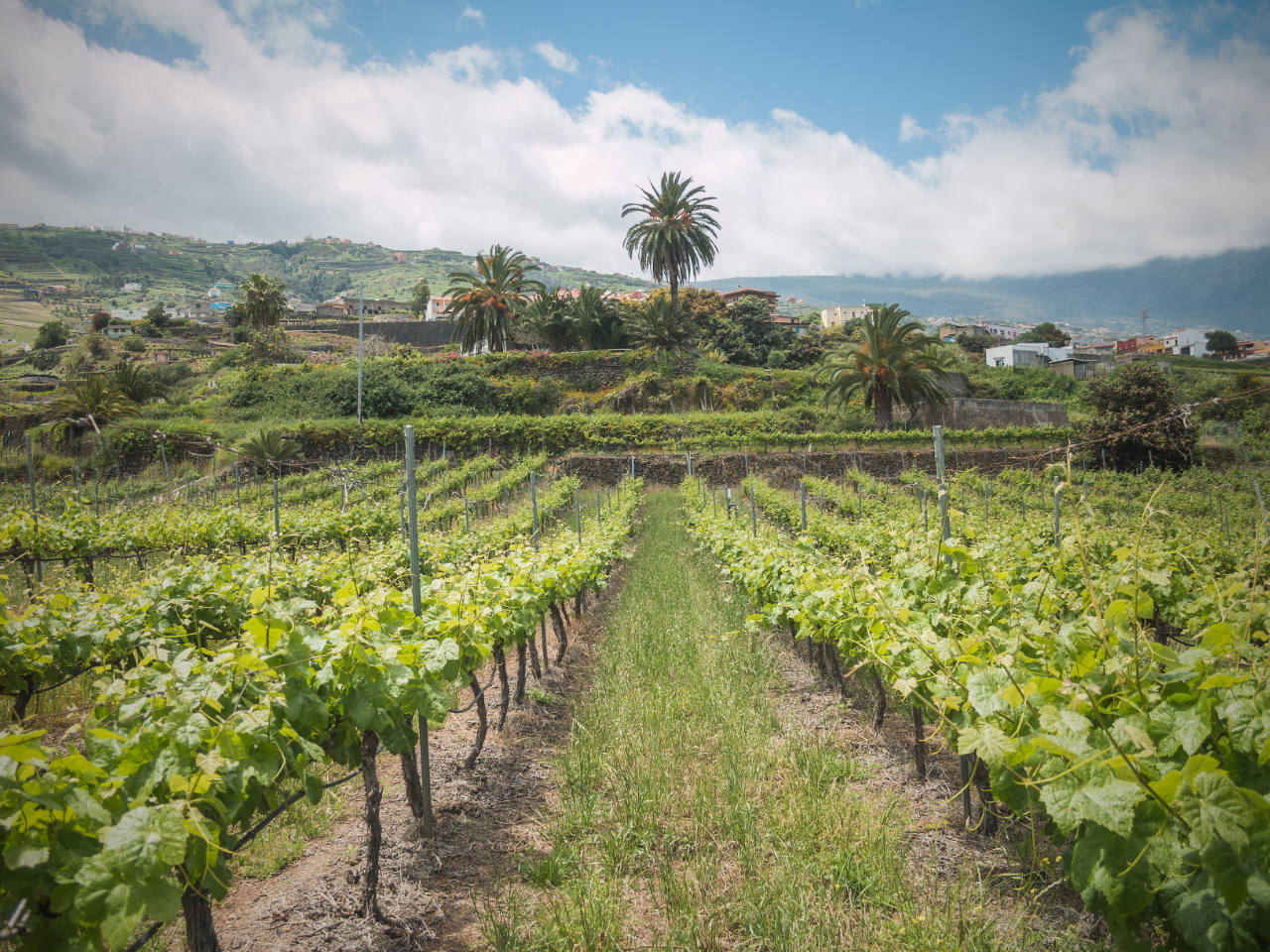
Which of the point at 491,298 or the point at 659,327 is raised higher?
the point at 491,298

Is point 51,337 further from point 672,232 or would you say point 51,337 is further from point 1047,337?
point 1047,337

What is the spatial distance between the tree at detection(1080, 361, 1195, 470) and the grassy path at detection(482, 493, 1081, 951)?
2439 centimetres

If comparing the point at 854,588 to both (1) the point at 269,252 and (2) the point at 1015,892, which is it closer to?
(2) the point at 1015,892

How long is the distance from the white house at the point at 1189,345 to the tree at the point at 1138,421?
55.2 metres

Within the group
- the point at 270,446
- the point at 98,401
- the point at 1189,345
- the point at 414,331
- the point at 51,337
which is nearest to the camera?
the point at 270,446

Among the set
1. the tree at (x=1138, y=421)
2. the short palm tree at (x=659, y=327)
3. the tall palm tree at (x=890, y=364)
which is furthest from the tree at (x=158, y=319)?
the tree at (x=1138, y=421)

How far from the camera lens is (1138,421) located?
2409cm

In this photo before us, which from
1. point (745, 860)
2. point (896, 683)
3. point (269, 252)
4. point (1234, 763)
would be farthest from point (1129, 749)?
point (269, 252)

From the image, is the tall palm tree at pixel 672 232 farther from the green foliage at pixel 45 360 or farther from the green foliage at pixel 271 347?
the green foliage at pixel 45 360

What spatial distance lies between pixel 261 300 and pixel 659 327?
2561 centimetres

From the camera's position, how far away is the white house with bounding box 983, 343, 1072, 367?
5024 cm

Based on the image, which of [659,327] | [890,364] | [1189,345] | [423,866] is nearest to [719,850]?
[423,866]

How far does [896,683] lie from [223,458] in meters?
27.4

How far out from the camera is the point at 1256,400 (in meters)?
33.0
